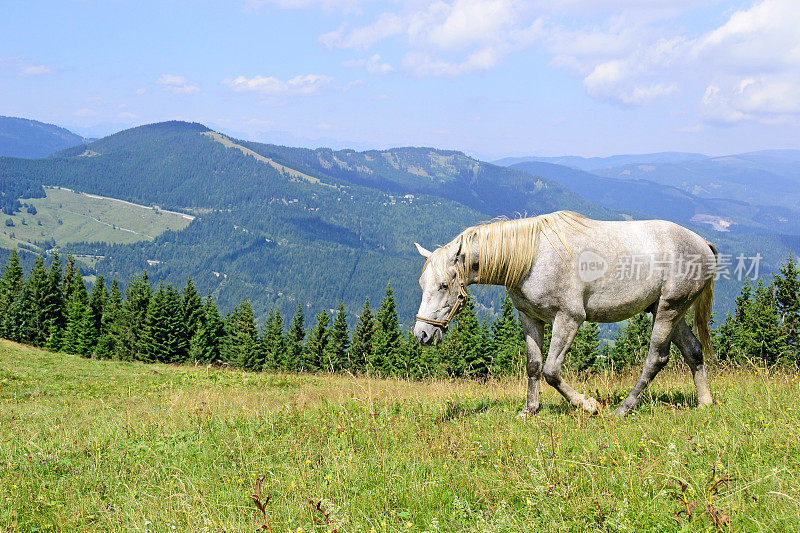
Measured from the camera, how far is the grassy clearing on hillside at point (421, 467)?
3551 millimetres

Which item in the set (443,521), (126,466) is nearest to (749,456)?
(443,521)

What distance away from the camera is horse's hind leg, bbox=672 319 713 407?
6992mm

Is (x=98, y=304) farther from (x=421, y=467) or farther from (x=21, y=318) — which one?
(x=421, y=467)

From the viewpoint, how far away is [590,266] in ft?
21.1

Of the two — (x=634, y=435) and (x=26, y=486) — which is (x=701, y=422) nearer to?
(x=634, y=435)

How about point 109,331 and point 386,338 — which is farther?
point 109,331

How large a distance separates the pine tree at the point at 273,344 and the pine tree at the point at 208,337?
6.43m

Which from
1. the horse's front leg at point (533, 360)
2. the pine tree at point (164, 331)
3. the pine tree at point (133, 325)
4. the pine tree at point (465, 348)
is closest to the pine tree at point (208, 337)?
the pine tree at point (164, 331)

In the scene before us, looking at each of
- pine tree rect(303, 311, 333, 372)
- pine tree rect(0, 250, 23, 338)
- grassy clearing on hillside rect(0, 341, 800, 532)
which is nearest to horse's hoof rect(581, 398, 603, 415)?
grassy clearing on hillside rect(0, 341, 800, 532)

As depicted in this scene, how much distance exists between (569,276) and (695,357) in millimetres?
2500

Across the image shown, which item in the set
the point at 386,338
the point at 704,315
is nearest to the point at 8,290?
the point at 386,338

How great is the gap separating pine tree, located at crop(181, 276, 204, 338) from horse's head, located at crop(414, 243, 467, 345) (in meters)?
65.3

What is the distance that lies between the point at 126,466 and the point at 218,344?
231 feet

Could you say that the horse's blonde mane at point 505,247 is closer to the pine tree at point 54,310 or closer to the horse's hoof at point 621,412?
the horse's hoof at point 621,412
